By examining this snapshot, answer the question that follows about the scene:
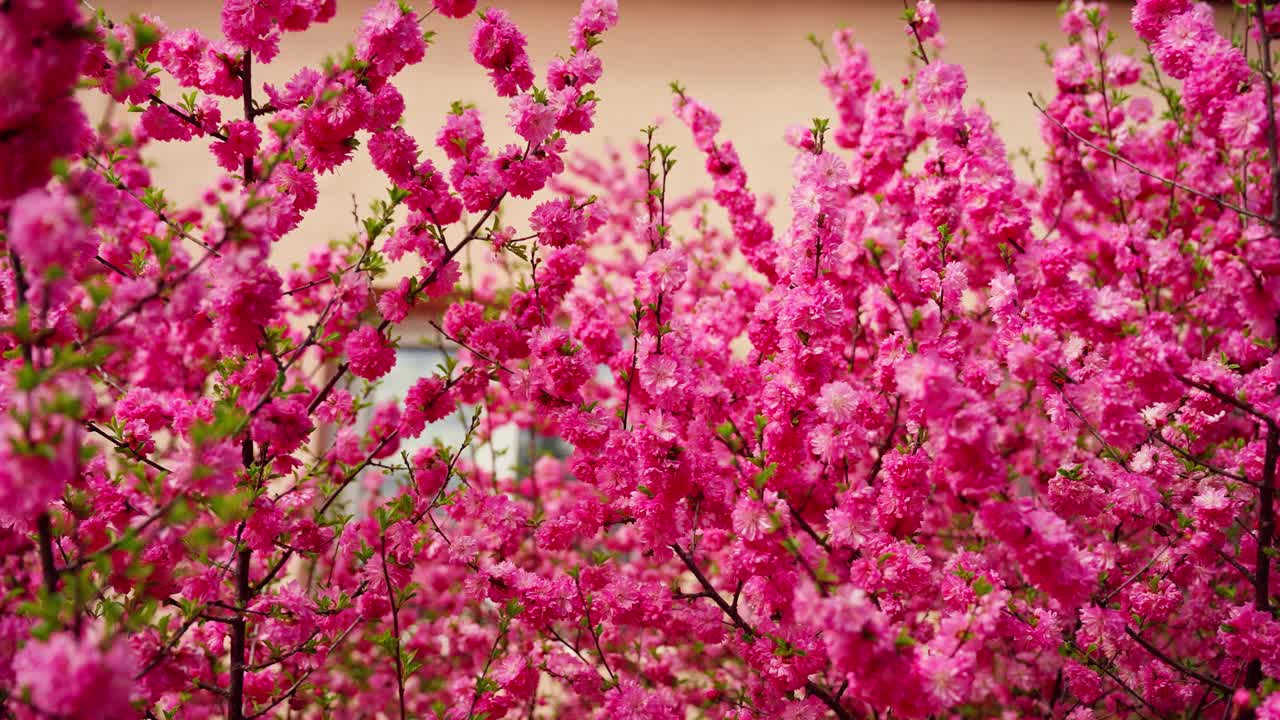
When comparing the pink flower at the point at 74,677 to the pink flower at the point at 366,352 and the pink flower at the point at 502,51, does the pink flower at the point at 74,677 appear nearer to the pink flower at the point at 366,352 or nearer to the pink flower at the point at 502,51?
the pink flower at the point at 366,352

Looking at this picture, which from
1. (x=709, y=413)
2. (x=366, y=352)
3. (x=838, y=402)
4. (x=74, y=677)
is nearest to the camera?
(x=74, y=677)

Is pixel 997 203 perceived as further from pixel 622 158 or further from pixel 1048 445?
pixel 622 158

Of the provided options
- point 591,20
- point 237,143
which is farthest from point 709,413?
point 237,143

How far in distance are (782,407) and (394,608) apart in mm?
953

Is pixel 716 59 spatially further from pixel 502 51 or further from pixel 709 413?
pixel 709 413

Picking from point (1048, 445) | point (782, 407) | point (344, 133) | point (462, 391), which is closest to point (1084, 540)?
point (1048, 445)

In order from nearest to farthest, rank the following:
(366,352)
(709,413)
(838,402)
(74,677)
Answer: (74,677), (838,402), (366,352), (709,413)

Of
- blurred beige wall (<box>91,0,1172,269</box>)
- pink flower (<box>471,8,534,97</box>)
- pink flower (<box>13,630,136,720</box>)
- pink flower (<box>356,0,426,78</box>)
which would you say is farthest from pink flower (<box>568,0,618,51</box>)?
blurred beige wall (<box>91,0,1172,269</box>)

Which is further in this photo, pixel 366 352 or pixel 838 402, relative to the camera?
pixel 366 352

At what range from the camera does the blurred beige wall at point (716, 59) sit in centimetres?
445

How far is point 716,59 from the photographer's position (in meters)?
4.58

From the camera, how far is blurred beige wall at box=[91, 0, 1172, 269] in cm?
445

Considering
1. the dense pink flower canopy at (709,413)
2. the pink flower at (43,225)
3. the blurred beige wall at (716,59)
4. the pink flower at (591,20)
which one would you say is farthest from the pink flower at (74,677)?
the blurred beige wall at (716,59)

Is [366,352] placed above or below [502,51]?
below
